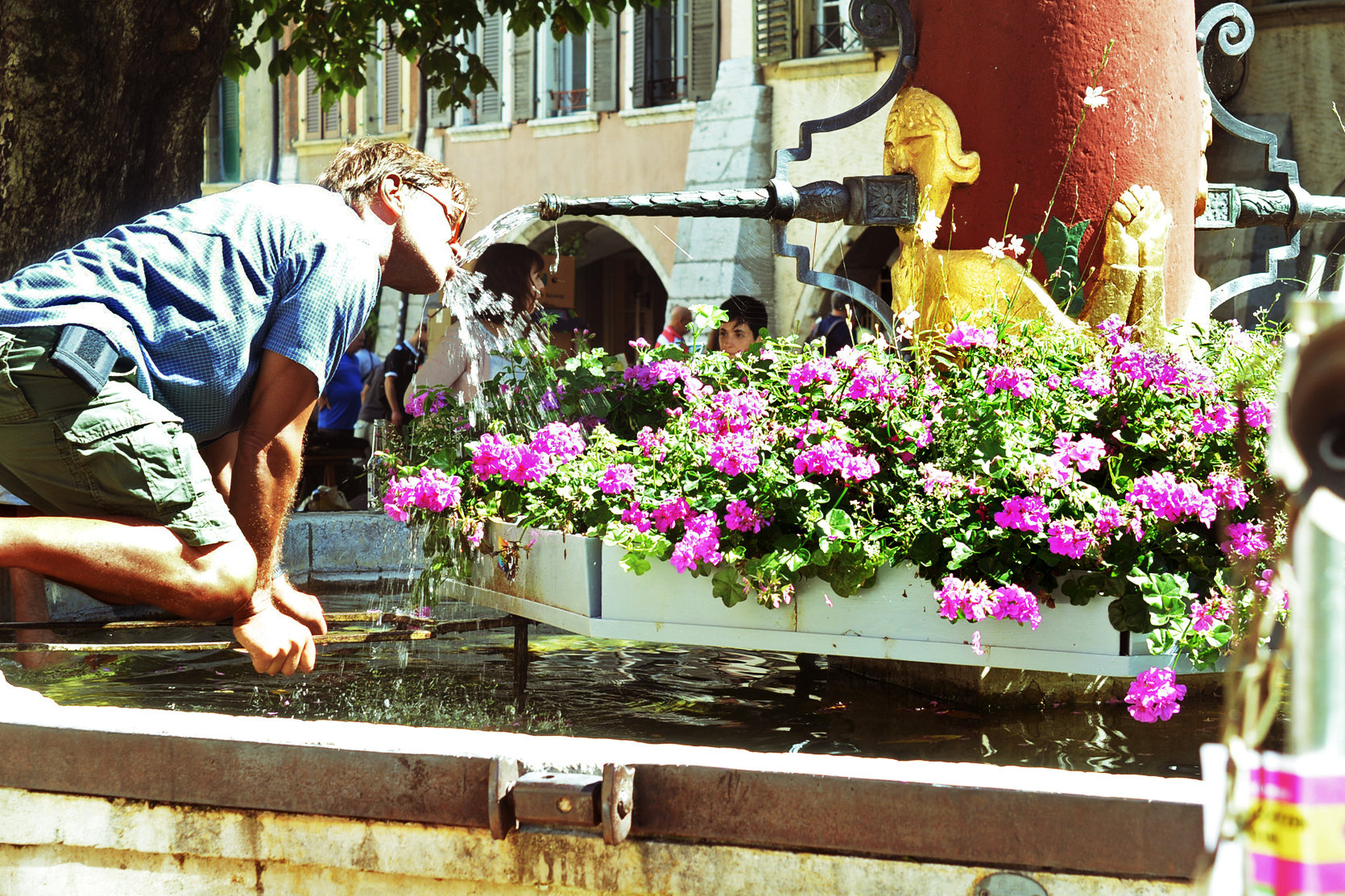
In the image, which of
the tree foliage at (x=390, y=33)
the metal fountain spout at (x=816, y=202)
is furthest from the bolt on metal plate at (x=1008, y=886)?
the tree foliage at (x=390, y=33)

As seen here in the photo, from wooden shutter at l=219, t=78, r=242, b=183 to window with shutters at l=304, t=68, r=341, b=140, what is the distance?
182cm

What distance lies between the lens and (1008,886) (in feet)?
5.58

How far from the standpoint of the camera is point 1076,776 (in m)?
1.73

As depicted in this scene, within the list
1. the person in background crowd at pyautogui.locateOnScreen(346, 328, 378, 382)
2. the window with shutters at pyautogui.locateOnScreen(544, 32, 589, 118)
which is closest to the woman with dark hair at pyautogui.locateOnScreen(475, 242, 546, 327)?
the person in background crowd at pyautogui.locateOnScreen(346, 328, 378, 382)

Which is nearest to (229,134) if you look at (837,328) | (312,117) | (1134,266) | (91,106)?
(312,117)

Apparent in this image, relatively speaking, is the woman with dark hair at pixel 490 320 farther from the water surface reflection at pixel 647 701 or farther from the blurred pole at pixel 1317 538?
the blurred pole at pixel 1317 538

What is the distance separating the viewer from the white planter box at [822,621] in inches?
104

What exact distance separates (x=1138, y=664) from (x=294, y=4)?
705 centimetres

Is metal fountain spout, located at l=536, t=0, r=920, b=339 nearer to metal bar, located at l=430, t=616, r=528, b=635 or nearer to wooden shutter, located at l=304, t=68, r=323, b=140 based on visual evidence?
metal bar, located at l=430, t=616, r=528, b=635

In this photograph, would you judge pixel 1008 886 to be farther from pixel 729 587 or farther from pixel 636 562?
pixel 636 562

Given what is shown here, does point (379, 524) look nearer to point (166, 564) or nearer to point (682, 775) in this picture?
point (166, 564)

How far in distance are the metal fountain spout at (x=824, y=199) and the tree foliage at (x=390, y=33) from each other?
4.29 metres

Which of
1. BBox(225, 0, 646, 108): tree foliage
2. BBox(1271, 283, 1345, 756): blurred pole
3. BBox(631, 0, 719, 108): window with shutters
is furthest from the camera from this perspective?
BBox(631, 0, 719, 108): window with shutters

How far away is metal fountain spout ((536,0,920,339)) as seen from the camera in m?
3.77
